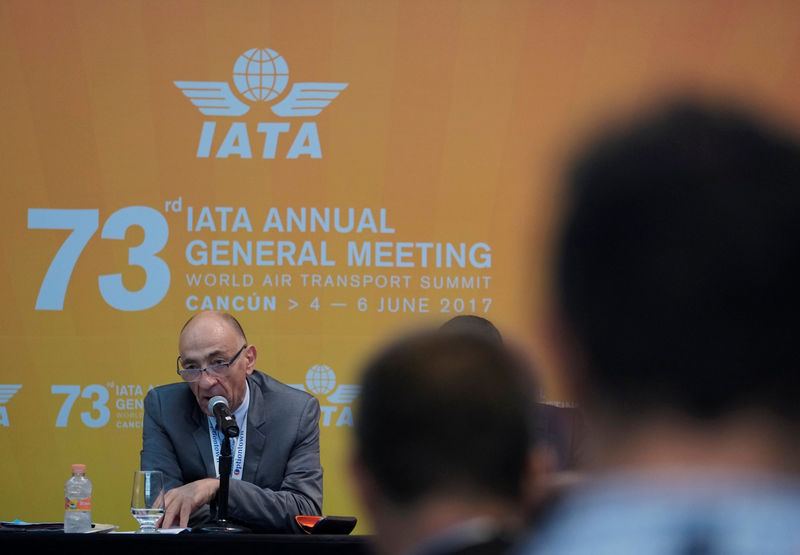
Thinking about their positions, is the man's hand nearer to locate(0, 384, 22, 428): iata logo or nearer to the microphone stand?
the microphone stand

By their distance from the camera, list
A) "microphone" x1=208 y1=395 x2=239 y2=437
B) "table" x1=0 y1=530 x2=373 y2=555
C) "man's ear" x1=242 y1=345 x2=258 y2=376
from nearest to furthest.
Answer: "table" x1=0 y1=530 x2=373 y2=555 → "microphone" x1=208 y1=395 x2=239 y2=437 → "man's ear" x1=242 y1=345 x2=258 y2=376

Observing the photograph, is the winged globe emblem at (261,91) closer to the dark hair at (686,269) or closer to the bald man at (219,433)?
the bald man at (219,433)

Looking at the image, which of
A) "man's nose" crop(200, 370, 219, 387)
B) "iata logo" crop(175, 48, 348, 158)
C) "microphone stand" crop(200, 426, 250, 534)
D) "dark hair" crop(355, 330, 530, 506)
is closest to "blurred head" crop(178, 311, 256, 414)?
"man's nose" crop(200, 370, 219, 387)

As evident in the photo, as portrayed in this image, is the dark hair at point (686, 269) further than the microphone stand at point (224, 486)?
No

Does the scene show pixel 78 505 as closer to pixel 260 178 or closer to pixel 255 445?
pixel 255 445

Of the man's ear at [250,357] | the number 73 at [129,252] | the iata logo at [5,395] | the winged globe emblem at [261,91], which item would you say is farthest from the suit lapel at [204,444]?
the winged globe emblem at [261,91]

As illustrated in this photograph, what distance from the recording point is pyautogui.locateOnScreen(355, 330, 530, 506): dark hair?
0.55 metres

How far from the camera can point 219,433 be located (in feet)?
10.4

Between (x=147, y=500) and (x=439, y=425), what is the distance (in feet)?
7.44

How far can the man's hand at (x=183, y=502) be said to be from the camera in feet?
8.99

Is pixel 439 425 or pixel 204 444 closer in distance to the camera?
pixel 439 425

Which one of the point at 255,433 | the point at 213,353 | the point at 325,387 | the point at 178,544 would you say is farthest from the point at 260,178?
the point at 178,544

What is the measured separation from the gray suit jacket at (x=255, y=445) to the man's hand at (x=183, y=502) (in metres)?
0.29

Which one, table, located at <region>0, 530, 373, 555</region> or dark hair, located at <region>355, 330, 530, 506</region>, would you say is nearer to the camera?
dark hair, located at <region>355, 330, 530, 506</region>
